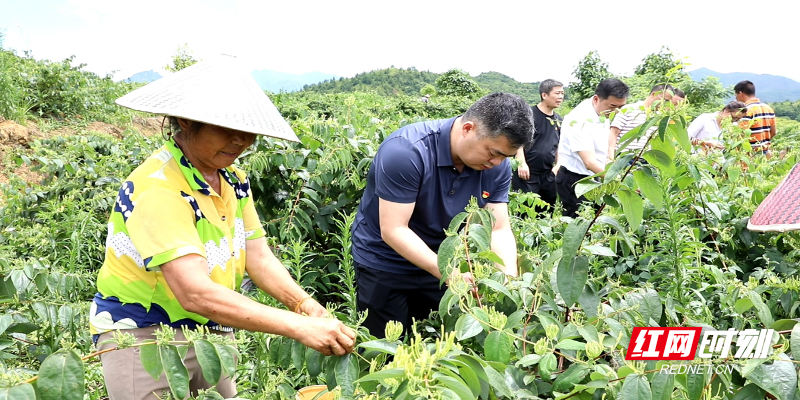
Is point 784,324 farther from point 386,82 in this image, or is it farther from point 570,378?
point 386,82

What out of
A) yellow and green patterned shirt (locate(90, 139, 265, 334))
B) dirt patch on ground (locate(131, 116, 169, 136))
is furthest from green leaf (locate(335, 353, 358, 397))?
dirt patch on ground (locate(131, 116, 169, 136))

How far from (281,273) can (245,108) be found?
0.57m

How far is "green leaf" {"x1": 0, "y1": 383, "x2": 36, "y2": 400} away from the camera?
2.43 feet

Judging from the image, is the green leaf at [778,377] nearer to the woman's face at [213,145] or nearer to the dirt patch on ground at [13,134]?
the woman's face at [213,145]

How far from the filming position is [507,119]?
1.82 m

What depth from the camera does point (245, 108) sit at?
142cm

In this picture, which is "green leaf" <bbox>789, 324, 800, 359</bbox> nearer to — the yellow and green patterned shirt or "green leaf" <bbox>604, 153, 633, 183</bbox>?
"green leaf" <bbox>604, 153, 633, 183</bbox>

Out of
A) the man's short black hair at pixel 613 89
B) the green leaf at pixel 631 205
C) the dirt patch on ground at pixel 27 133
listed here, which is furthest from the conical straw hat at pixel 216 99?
the dirt patch on ground at pixel 27 133

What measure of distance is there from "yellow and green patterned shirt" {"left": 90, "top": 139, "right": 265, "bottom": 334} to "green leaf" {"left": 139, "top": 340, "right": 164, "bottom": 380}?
35cm

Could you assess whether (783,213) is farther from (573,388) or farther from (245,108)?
(245,108)

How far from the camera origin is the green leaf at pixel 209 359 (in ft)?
3.16

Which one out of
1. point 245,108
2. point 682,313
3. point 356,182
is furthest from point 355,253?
point 682,313

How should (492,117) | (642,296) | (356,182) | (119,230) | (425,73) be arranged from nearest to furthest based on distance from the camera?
1. (642,296)
2. (119,230)
3. (492,117)
4. (356,182)
5. (425,73)

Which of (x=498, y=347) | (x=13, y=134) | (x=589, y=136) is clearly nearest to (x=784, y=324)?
(x=498, y=347)
